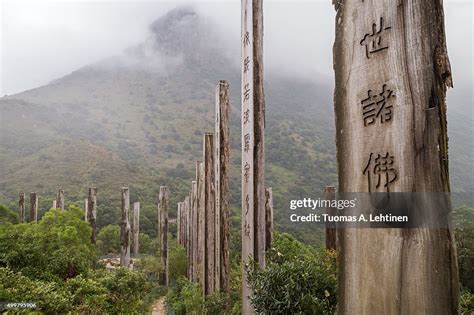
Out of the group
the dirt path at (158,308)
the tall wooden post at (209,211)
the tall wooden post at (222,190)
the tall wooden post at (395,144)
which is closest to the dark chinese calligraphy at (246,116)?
the tall wooden post at (222,190)

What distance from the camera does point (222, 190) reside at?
5312 mm

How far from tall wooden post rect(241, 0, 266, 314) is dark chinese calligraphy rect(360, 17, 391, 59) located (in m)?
2.30

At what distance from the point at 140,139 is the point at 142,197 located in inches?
893

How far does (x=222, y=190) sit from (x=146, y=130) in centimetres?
4276

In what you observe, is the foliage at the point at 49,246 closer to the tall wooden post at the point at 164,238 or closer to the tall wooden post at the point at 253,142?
the tall wooden post at the point at 253,142

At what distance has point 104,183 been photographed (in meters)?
24.6

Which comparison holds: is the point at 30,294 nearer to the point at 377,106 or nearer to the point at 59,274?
the point at 59,274

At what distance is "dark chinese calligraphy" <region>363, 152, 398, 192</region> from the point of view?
1530 millimetres

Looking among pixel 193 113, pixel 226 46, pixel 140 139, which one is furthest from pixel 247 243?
pixel 226 46

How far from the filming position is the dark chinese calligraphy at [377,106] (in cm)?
156

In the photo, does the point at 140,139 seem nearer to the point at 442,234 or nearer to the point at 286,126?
the point at 286,126

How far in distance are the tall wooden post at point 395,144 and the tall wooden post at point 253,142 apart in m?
2.05

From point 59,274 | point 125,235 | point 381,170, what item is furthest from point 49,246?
point 381,170

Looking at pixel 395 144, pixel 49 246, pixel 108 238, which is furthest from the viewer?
pixel 108 238
